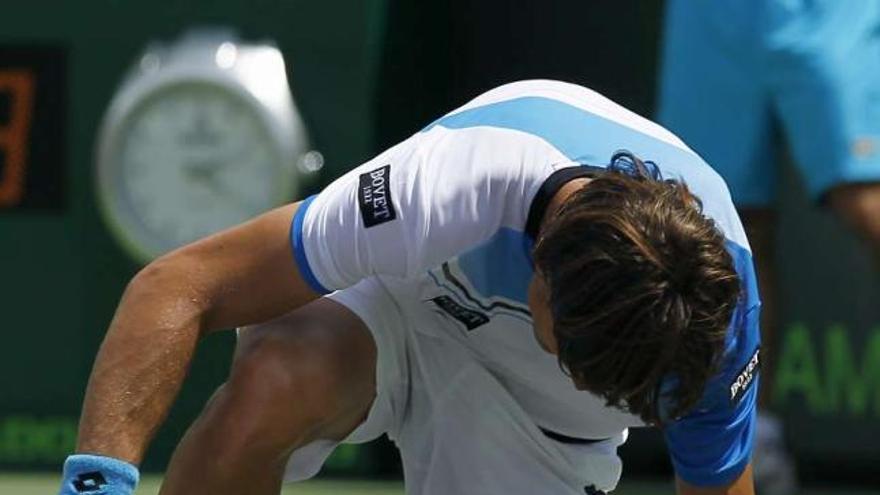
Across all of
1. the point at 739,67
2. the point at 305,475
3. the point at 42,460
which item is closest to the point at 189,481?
the point at 305,475

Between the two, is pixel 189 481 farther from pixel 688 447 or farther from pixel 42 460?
pixel 42 460

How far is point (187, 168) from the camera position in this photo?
5.69 m

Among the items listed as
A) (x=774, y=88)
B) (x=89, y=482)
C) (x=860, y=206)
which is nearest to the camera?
(x=89, y=482)

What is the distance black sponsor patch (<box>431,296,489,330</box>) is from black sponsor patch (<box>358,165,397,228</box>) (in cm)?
32

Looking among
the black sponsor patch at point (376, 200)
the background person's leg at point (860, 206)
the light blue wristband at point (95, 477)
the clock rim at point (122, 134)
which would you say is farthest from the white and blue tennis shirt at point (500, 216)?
the clock rim at point (122, 134)

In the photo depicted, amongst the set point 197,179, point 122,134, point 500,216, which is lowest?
point 197,179

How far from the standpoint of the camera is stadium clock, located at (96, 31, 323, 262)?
5.61 metres

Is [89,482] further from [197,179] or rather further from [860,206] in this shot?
[197,179]

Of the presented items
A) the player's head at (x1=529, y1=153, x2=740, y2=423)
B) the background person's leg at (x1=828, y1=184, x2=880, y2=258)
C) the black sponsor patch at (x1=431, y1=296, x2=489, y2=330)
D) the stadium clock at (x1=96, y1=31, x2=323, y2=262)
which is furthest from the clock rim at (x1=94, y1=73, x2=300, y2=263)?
the player's head at (x1=529, y1=153, x2=740, y2=423)

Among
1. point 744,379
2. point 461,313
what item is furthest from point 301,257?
point 744,379

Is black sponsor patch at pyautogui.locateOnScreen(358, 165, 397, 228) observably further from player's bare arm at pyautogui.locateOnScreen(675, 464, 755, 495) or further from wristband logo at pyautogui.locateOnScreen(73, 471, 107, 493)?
player's bare arm at pyautogui.locateOnScreen(675, 464, 755, 495)

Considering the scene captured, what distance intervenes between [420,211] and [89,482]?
56 cm

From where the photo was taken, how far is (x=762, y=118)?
5.12m

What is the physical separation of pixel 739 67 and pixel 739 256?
1857mm
